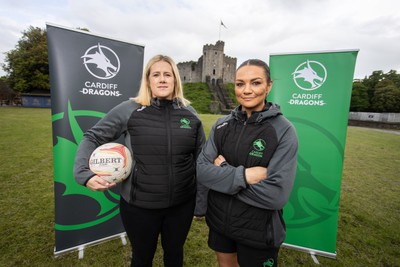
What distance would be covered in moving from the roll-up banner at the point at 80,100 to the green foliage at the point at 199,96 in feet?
116

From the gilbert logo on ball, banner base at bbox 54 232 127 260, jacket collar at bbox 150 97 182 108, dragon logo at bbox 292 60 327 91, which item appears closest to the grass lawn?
banner base at bbox 54 232 127 260

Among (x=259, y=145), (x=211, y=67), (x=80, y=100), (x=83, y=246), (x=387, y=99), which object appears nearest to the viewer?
(x=259, y=145)

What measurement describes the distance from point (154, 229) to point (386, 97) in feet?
172

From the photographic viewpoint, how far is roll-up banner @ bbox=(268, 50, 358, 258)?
264 centimetres

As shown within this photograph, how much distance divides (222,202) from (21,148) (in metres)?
9.82

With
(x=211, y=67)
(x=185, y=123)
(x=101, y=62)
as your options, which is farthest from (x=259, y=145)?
(x=211, y=67)

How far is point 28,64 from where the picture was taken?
32.1 m

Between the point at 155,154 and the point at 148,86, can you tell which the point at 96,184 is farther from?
the point at 148,86

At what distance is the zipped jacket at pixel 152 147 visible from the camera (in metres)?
1.85

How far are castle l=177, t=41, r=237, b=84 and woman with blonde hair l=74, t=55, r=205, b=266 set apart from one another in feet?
174

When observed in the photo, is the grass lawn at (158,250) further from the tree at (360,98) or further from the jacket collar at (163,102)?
the tree at (360,98)

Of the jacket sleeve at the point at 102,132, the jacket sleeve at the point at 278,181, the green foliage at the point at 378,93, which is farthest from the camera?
the green foliage at the point at 378,93

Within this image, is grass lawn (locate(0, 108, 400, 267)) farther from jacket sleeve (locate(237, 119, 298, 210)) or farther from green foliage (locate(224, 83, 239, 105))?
green foliage (locate(224, 83, 239, 105))

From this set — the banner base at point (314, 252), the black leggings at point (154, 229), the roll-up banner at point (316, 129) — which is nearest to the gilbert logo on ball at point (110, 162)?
the black leggings at point (154, 229)
